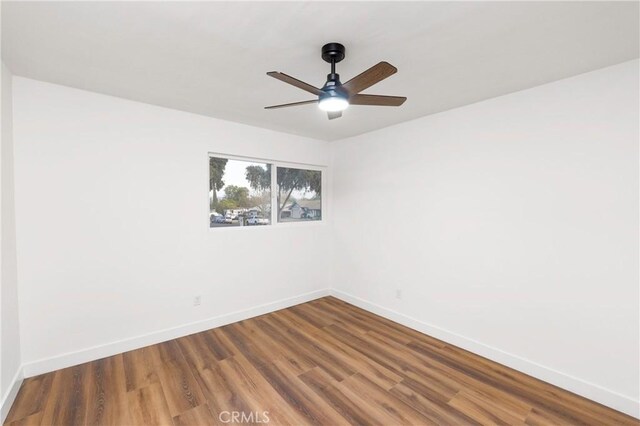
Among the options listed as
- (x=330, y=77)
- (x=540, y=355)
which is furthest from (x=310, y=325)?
(x=330, y=77)

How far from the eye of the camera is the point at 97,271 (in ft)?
8.40

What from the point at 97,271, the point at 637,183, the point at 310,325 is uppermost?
the point at 637,183

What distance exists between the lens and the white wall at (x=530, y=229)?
200 cm

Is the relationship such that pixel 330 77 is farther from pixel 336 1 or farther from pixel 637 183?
pixel 637 183

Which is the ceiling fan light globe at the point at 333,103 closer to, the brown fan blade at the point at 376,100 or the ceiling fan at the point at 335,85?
the ceiling fan at the point at 335,85

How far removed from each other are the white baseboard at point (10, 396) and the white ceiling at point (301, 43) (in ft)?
7.49

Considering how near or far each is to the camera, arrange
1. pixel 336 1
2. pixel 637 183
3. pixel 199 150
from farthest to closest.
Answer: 1. pixel 199 150
2. pixel 637 183
3. pixel 336 1

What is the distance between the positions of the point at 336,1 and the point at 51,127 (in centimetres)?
252

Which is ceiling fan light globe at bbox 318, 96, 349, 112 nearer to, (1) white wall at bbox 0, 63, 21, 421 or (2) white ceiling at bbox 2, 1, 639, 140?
(2) white ceiling at bbox 2, 1, 639, 140

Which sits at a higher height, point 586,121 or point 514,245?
point 586,121

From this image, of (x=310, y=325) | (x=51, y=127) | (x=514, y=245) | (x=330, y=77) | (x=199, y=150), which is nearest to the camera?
(x=330, y=77)

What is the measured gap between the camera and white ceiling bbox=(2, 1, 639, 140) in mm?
1453

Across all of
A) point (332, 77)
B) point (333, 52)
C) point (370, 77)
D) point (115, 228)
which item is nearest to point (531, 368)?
point (370, 77)

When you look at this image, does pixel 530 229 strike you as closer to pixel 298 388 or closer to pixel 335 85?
pixel 335 85
